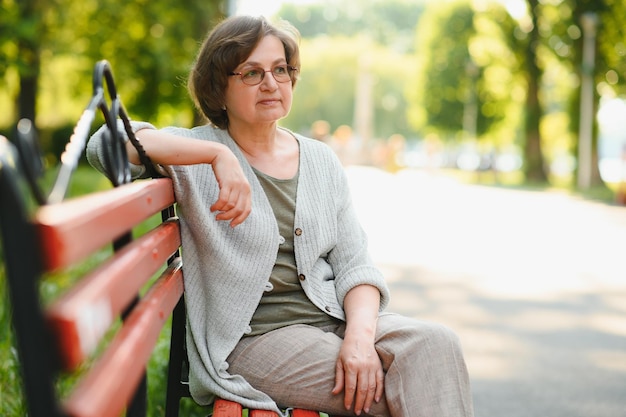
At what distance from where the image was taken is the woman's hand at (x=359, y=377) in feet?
7.79

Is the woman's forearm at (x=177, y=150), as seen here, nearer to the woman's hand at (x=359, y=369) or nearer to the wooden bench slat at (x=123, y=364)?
the wooden bench slat at (x=123, y=364)

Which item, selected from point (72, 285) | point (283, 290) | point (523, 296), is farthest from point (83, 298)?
point (523, 296)

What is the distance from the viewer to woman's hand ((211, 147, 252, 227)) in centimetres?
227

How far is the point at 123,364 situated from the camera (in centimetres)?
144

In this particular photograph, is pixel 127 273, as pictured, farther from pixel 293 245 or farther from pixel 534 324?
pixel 534 324

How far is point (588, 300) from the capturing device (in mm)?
6773

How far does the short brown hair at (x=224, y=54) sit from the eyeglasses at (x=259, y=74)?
0.04 m

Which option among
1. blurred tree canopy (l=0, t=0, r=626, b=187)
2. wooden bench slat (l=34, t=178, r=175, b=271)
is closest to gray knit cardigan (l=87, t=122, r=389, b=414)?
wooden bench slat (l=34, t=178, r=175, b=271)

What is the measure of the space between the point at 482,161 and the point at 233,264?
3687cm

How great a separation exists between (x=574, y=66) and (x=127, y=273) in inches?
1075

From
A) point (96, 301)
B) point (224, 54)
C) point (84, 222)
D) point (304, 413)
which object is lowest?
point (304, 413)

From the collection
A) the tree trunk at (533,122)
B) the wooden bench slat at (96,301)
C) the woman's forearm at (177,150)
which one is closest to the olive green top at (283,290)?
the woman's forearm at (177,150)

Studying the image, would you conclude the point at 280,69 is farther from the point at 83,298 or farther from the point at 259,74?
the point at 83,298

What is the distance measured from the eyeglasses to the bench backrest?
1019 mm
